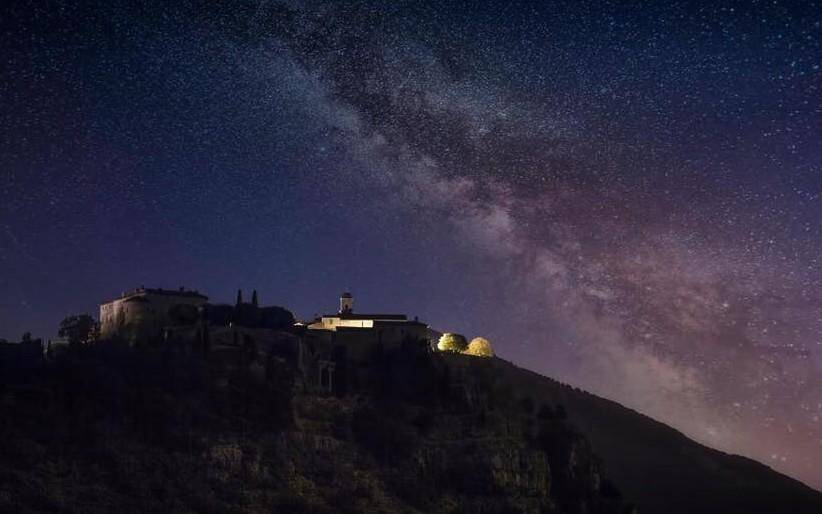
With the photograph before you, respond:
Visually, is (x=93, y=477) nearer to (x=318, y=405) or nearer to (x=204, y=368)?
(x=204, y=368)

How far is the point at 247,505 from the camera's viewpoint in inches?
2482

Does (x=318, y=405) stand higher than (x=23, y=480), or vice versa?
(x=318, y=405)

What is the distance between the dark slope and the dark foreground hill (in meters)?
34.6

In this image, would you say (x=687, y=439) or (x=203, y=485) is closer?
(x=203, y=485)

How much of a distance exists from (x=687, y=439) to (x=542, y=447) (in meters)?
62.7

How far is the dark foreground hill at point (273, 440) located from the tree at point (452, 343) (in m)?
4.65

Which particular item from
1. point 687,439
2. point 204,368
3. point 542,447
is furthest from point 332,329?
point 687,439

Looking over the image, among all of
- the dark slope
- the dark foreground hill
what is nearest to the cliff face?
the dark foreground hill

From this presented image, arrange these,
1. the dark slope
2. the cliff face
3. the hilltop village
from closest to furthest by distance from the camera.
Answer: the cliff face
the hilltop village
the dark slope

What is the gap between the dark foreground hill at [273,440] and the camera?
59.0 metres

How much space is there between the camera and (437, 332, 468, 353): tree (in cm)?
8562

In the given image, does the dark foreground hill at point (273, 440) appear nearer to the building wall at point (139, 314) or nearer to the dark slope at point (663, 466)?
the building wall at point (139, 314)

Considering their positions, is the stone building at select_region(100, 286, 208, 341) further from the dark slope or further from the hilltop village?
the dark slope

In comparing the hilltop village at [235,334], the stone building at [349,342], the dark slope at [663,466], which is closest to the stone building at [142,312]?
the hilltop village at [235,334]
